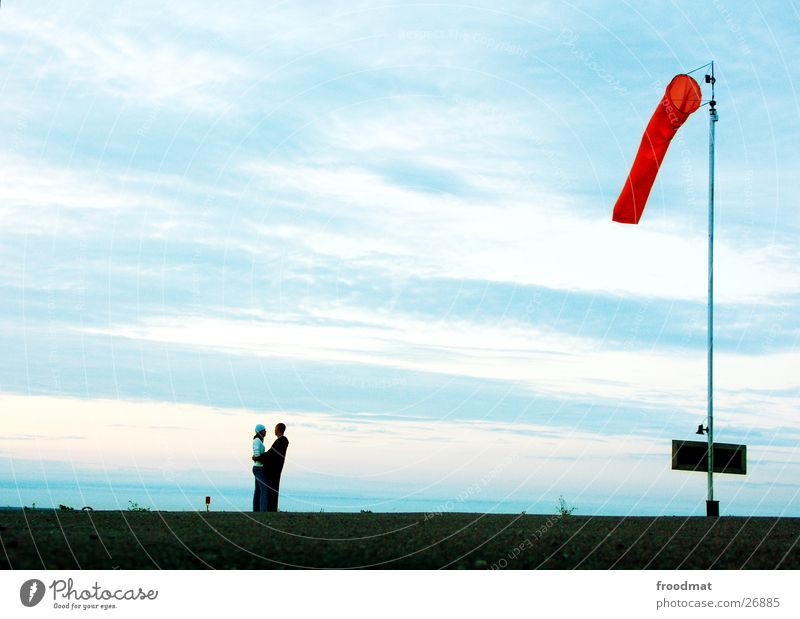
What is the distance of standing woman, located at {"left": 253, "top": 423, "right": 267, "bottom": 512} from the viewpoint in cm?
2073

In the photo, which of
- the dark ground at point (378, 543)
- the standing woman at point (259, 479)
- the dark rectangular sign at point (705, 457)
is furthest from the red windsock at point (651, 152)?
the standing woman at point (259, 479)

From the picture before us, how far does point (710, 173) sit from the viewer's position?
2064cm

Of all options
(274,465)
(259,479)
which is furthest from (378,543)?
(274,465)

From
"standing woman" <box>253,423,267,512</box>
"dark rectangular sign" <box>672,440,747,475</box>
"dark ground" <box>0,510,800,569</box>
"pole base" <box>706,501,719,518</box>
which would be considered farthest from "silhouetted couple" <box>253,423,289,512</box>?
"pole base" <box>706,501,719,518</box>

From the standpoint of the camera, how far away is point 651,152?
2009 cm

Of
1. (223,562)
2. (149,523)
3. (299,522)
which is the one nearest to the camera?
(223,562)

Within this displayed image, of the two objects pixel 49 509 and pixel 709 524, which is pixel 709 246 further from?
pixel 49 509

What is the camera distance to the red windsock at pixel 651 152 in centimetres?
2009

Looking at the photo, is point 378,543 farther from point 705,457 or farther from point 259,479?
point 705,457

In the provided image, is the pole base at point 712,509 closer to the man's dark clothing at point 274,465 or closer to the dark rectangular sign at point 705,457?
the dark rectangular sign at point 705,457

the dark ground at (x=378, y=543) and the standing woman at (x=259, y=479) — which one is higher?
the standing woman at (x=259, y=479)

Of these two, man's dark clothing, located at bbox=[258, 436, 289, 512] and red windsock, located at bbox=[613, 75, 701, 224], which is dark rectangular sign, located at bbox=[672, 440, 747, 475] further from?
man's dark clothing, located at bbox=[258, 436, 289, 512]
